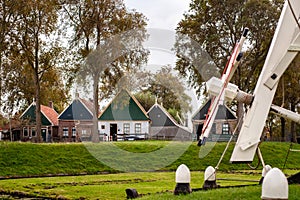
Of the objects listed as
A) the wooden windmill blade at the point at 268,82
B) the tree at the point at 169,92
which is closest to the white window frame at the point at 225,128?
the tree at the point at 169,92

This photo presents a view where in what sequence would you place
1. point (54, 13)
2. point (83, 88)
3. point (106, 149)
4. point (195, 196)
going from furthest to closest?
1. point (54, 13)
2. point (83, 88)
3. point (106, 149)
4. point (195, 196)

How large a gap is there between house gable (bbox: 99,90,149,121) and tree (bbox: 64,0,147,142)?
1.12 metres

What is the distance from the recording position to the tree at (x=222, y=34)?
135ft

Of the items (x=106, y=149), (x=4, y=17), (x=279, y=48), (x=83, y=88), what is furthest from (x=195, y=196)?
(x=4, y=17)

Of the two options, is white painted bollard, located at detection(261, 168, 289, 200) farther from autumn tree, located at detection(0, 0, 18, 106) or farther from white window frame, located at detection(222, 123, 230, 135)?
white window frame, located at detection(222, 123, 230, 135)

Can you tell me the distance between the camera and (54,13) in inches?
1571

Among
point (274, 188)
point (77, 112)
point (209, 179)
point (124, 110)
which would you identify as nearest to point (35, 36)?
point (124, 110)

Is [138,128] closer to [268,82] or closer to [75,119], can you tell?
[75,119]

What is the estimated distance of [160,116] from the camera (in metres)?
39.3

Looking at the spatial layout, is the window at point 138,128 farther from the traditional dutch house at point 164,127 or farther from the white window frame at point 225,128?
the white window frame at point 225,128

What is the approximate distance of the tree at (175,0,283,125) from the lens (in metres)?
41.1

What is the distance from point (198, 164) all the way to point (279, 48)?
68.7ft

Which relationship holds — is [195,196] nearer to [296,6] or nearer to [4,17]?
[296,6]

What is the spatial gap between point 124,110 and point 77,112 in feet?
45.5
